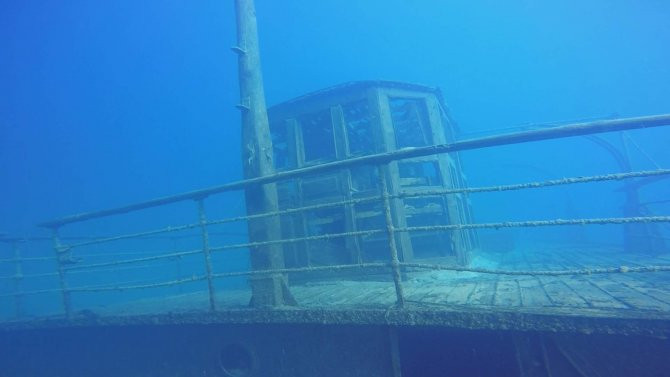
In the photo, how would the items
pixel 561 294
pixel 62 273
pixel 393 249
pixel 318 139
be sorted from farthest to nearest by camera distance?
1. pixel 318 139
2. pixel 62 273
3. pixel 561 294
4. pixel 393 249

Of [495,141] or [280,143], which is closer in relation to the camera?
[495,141]

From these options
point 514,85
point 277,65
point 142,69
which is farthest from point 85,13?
point 514,85

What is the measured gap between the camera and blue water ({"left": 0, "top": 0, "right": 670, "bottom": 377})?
105m

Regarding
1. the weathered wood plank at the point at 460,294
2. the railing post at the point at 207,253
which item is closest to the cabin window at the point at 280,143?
the railing post at the point at 207,253

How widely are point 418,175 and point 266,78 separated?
174117 millimetres

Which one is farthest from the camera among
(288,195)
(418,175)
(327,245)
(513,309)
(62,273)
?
(418,175)

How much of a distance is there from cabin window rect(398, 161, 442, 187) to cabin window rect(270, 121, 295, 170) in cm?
278

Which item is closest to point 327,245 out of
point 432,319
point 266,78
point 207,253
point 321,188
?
point 321,188

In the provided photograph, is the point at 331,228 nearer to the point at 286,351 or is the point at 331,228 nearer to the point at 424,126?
the point at 424,126

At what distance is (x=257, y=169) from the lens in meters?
4.53

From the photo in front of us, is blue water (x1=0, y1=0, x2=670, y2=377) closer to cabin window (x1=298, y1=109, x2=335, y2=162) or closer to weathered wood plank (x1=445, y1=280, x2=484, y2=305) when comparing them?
cabin window (x1=298, y1=109, x2=335, y2=162)

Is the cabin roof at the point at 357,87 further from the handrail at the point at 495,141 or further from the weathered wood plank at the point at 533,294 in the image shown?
the weathered wood plank at the point at 533,294

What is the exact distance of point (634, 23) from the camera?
5172 inches

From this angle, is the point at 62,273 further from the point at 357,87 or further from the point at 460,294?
the point at 357,87
